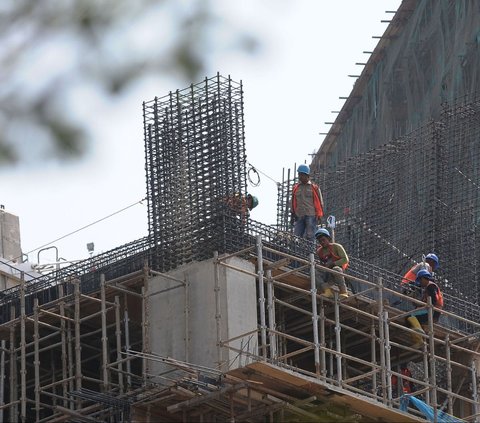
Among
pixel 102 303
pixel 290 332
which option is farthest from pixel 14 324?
pixel 290 332

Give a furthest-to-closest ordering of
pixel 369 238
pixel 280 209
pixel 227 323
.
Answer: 1. pixel 280 209
2. pixel 369 238
3. pixel 227 323

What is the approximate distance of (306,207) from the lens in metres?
32.7

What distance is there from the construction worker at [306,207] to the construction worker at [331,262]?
211 cm

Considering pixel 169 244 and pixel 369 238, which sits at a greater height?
pixel 369 238

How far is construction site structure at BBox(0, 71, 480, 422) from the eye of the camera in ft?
95.5

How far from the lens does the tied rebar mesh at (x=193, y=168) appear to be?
3111cm

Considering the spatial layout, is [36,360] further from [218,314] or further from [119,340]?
[218,314]

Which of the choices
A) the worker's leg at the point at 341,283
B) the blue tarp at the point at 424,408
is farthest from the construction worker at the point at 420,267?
the blue tarp at the point at 424,408

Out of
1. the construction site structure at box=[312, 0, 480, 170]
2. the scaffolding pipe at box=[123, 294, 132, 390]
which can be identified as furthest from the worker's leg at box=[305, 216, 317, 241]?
the construction site structure at box=[312, 0, 480, 170]

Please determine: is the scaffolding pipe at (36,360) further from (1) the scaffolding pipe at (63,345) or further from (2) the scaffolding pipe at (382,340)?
(2) the scaffolding pipe at (382,340)

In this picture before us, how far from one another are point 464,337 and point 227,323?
5.26 metres

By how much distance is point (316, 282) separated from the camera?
30422mm

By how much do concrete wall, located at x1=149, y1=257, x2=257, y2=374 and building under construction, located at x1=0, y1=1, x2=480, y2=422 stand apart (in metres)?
0.02

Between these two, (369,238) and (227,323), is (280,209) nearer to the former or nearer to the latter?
(369,238)
